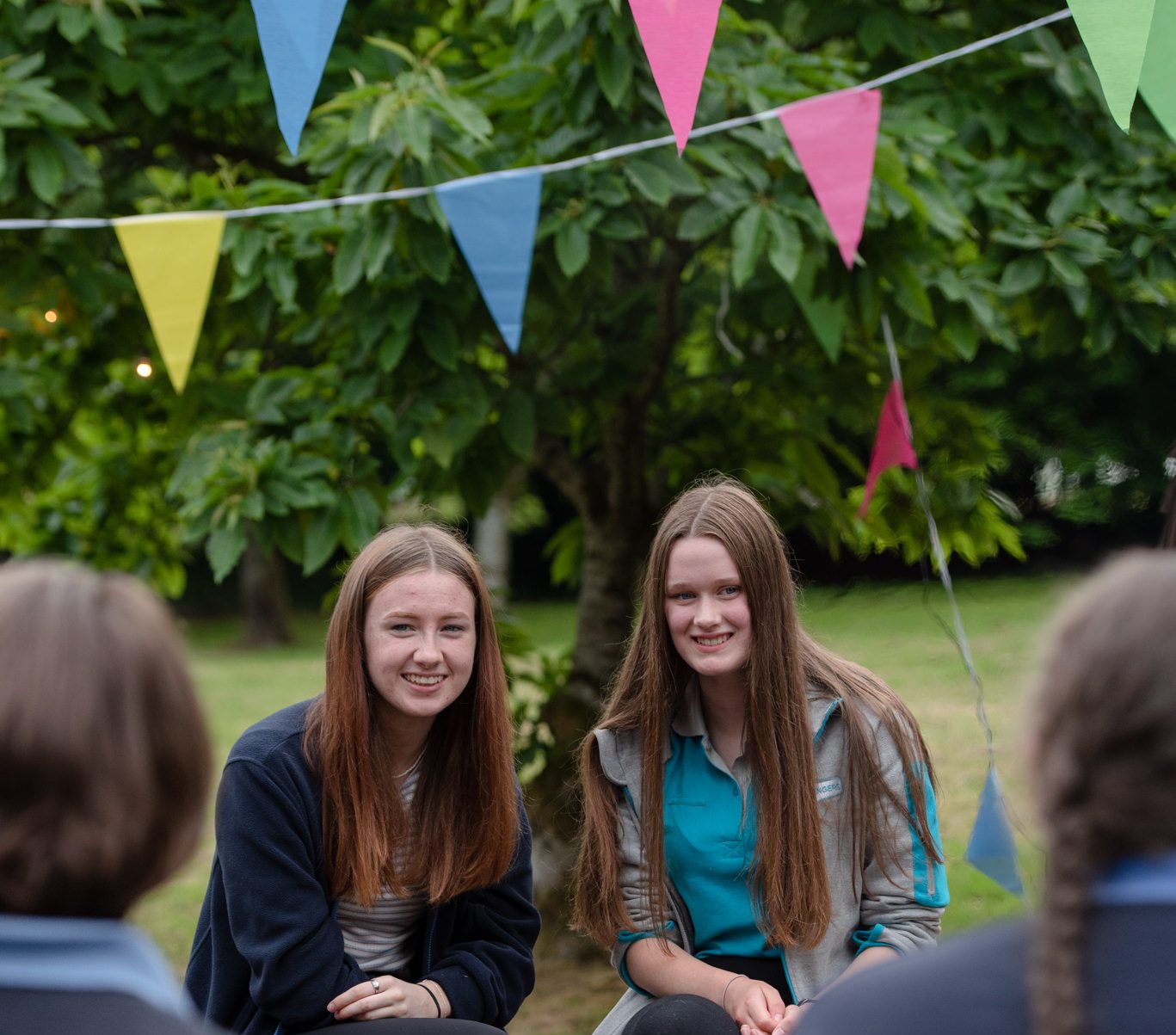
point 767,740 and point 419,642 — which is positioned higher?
point 419,642

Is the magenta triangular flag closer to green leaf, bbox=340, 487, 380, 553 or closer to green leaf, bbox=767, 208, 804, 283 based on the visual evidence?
green leaf, bbox=767, 208, 804, 283

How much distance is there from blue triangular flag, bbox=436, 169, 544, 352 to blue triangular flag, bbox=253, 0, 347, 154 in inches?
18.6

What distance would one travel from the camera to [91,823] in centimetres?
101

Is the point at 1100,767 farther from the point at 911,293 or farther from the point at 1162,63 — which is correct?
the point at 911,293

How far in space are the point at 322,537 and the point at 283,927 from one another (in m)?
1.17

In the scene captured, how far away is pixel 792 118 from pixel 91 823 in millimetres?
2331

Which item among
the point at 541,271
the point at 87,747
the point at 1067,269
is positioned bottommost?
the point at 87,747

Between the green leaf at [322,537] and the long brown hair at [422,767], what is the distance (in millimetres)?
731

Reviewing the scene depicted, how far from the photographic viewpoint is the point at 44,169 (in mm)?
2965

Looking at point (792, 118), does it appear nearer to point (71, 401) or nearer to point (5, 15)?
point (5, 15)

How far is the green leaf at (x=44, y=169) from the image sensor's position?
115 inches

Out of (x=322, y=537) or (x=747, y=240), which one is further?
(x=322, y=537)

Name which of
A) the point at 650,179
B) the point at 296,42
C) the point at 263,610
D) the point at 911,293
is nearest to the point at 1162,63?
the point at 911,293

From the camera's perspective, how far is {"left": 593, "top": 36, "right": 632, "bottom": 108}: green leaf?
2.87 meters
